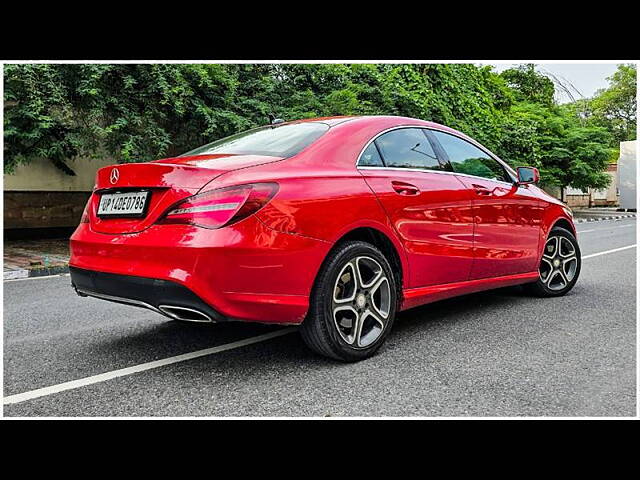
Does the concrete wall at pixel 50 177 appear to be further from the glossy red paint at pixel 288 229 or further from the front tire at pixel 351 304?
the front tire at pixel 351 304

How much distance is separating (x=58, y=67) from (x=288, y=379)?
9205mm

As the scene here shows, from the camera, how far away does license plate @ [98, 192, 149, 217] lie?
3150mm

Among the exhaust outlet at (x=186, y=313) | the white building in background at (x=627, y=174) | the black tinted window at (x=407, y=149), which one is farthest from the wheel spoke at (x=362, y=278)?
the white building in background at (x=627, y=174)

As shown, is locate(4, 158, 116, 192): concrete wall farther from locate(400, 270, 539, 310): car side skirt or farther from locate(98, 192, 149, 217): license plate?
locate(400, 270, 539, 310): car side skirt

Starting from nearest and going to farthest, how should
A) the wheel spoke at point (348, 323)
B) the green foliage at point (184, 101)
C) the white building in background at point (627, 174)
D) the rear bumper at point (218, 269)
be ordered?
1. the rear bumper at point (218, 269)
2. the wheel spoke at point (348, 323)
3. the green foliage at point (184, 101)
4. the white building in background at point (627, 174)

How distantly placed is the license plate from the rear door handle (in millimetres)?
1559

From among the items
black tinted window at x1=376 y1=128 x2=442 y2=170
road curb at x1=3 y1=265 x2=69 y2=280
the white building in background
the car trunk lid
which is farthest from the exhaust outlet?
the white building in background

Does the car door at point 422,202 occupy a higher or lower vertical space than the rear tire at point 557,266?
higher

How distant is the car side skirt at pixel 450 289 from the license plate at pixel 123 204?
5.68 feet

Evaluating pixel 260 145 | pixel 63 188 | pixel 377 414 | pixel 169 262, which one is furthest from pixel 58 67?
pixel 377 414

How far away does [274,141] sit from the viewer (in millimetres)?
3709

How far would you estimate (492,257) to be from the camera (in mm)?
4590

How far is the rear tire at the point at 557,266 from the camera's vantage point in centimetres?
551

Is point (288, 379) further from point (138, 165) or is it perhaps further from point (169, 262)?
point (138, 165)
